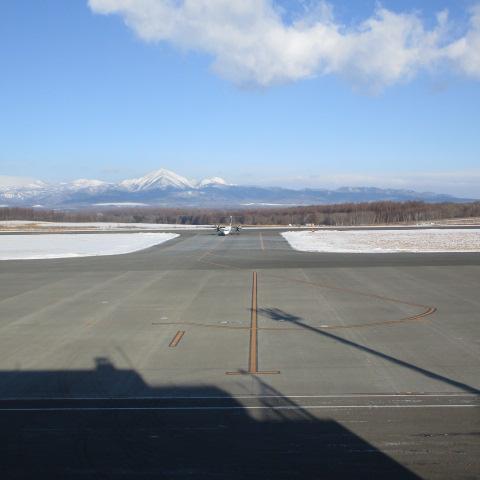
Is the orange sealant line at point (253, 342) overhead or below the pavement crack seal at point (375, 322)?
below

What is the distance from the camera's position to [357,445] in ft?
29.3

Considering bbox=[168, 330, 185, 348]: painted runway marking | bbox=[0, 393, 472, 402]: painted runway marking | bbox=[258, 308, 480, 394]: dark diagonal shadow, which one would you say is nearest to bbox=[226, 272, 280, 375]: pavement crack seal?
bbox=[258, 308, 480, 394]: dark diagonal shadow

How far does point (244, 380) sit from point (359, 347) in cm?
428

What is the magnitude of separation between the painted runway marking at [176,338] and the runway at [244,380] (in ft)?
0.28

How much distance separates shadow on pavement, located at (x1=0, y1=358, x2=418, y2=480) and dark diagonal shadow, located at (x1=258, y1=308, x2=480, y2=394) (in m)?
3.59

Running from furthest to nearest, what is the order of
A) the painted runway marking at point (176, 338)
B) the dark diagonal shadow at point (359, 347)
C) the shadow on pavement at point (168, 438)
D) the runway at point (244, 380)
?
the painted runway marking at point (176, 338) < the dark diagonal shadow at point (359, 347) < the runway at point (244, 380) < the shadow on pavement at point (168, 438)

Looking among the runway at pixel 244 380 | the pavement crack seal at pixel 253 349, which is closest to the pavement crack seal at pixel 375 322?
the runway at pixel 244 380

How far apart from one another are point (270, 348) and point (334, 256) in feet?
98.0

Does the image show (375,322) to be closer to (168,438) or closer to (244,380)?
(244,380)

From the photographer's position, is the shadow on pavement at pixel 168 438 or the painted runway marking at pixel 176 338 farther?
the painted runway marking at pixel 176 338

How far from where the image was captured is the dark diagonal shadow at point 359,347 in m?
12.4

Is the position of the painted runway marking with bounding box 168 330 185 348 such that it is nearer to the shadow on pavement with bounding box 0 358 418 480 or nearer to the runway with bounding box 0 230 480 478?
the runway with bounding box 0 230 480 478

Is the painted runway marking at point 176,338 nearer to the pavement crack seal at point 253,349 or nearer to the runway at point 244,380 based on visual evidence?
the runway at point 244,380

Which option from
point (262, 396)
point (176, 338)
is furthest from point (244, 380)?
point (176, 338)
